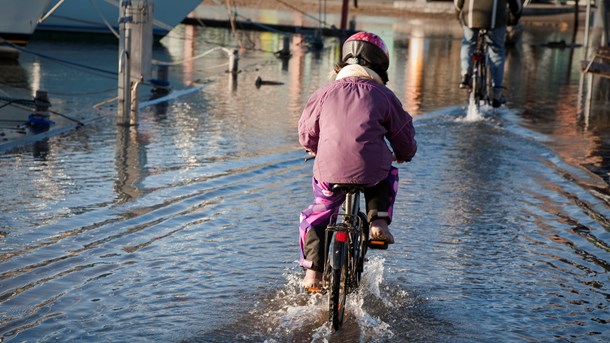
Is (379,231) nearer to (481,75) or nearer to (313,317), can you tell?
(313,317)

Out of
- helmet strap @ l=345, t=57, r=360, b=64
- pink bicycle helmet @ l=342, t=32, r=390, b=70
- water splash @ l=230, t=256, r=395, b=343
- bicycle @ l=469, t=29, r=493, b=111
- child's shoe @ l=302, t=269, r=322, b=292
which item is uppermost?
pink bicycle helmet @ l=342, t=32, r=390, b=70

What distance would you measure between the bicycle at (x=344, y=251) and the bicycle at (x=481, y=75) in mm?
9041

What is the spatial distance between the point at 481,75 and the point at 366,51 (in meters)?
9.20

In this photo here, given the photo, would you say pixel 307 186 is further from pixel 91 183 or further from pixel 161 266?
pixel 161 266

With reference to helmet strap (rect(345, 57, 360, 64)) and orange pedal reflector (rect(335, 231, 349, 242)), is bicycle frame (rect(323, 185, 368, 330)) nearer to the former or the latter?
orange pedal reflector (rect(335, 231, 349, 242))

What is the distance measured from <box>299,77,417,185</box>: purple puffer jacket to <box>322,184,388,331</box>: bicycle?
10 cm

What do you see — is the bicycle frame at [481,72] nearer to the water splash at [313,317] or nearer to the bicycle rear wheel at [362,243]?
the water splash at [313,317]

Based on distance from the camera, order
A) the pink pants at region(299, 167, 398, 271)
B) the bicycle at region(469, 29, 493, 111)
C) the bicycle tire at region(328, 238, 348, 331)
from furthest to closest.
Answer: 1. the bicycle at region(469, 29, 493, 111)
2. the pink pants at region(299, 167, 398, 271)
3. the bicycle tire at region(328, 238, 348, 331)

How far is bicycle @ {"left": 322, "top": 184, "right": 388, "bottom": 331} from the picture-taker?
5.82m

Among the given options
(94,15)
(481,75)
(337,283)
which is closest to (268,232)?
(337,283)

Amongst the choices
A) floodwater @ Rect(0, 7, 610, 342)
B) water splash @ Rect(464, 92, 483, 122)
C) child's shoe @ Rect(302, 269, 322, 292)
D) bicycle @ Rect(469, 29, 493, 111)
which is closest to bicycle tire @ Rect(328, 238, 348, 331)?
floodwater @ Rect(0, 7, 610, 342)

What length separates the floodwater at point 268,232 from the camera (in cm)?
637

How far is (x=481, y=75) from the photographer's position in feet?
50.0

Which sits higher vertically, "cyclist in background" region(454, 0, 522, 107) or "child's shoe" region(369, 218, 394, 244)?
"cyclist in background" region(454, 0, 522, 107)
